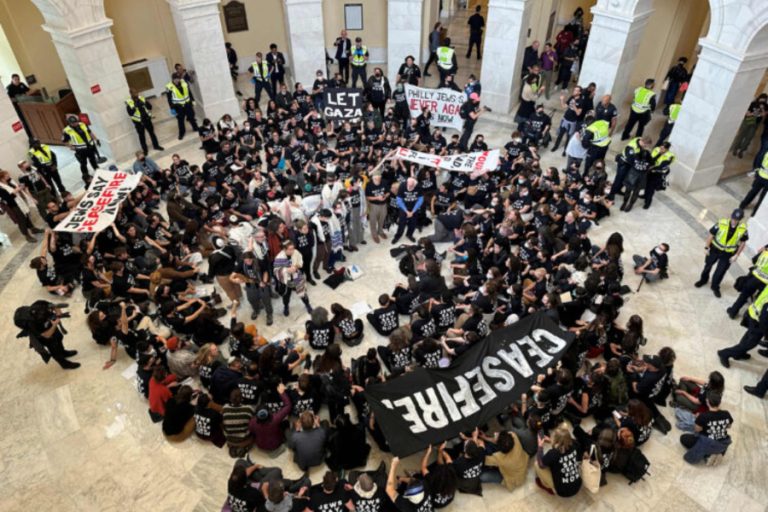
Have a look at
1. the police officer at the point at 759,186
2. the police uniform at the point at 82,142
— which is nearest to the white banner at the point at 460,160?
the police officer at the point at 759,186

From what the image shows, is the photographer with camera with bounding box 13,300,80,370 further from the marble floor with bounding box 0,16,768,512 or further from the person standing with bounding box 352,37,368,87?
the person standing with bounding box 352,37,368,87

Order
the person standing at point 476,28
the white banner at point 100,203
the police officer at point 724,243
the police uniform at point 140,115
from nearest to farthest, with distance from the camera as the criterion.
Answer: the police officer at point 724,243
the white banner at point 100,203
the police uniform at point 140,115
the person standing at point 476,28

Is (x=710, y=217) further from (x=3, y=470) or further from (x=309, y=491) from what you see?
(x=3, y=470)

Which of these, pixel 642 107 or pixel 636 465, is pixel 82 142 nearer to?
pixel 636 465

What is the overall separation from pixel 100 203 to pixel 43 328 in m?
2.94

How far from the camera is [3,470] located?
7.27 m

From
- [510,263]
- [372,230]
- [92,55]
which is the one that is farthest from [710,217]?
[92,55]

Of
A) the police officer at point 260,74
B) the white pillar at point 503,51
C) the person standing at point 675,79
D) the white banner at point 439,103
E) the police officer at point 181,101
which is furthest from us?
the police officer at point 260,74

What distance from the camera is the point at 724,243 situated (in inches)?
369

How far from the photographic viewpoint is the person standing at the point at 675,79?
14.7m

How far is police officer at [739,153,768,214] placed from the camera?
11.1 meters

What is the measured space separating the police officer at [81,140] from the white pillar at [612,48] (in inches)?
490

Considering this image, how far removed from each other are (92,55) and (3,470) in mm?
9608

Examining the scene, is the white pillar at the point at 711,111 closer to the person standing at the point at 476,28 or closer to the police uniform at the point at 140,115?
the person standing at the point at 476,28
